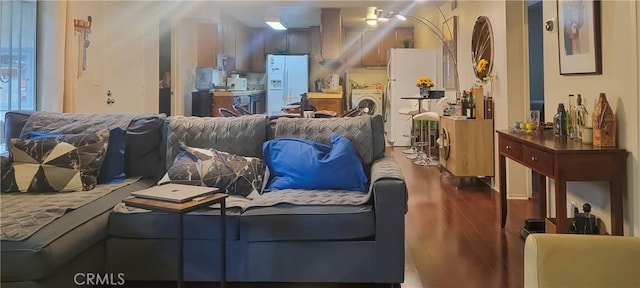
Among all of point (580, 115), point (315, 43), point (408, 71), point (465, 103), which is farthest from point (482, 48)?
point (315, 43)

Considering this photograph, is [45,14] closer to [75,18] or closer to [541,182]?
[75,18]

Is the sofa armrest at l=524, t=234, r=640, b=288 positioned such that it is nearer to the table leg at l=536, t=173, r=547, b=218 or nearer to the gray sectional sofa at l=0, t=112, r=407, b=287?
the gray sectional sofa at l=0, t=112, r=407, b=287

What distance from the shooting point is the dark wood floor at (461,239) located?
2605 millimetres

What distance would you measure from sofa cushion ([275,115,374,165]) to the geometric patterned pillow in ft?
3.80

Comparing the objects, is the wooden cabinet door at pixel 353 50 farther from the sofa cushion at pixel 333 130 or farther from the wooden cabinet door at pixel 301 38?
the sofa cushion at pixel 333 130

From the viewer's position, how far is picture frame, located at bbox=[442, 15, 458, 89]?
654 centimetres

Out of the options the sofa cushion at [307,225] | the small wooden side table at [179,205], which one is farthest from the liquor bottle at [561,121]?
the small wooden side table at [179,205]

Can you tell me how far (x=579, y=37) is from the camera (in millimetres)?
2953

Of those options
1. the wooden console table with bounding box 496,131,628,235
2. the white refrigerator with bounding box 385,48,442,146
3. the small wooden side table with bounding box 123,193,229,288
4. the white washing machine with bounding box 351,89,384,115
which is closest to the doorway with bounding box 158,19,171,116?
the white washing machine with bounding box 351,89,384,115

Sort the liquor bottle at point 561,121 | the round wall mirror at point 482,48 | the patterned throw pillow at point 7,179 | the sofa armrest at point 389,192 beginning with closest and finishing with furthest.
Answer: the sofa armrest at point 389,192
the patterned throw pillow at point 7,179
the liquor bottle at point 561,121
the round wall mirror at point 482,48

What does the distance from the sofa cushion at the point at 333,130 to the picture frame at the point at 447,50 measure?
12.6 feet

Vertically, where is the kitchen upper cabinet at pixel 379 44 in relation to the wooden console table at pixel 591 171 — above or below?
above

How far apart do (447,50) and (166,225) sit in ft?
19.0

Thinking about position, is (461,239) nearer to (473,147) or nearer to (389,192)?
(389,192)
